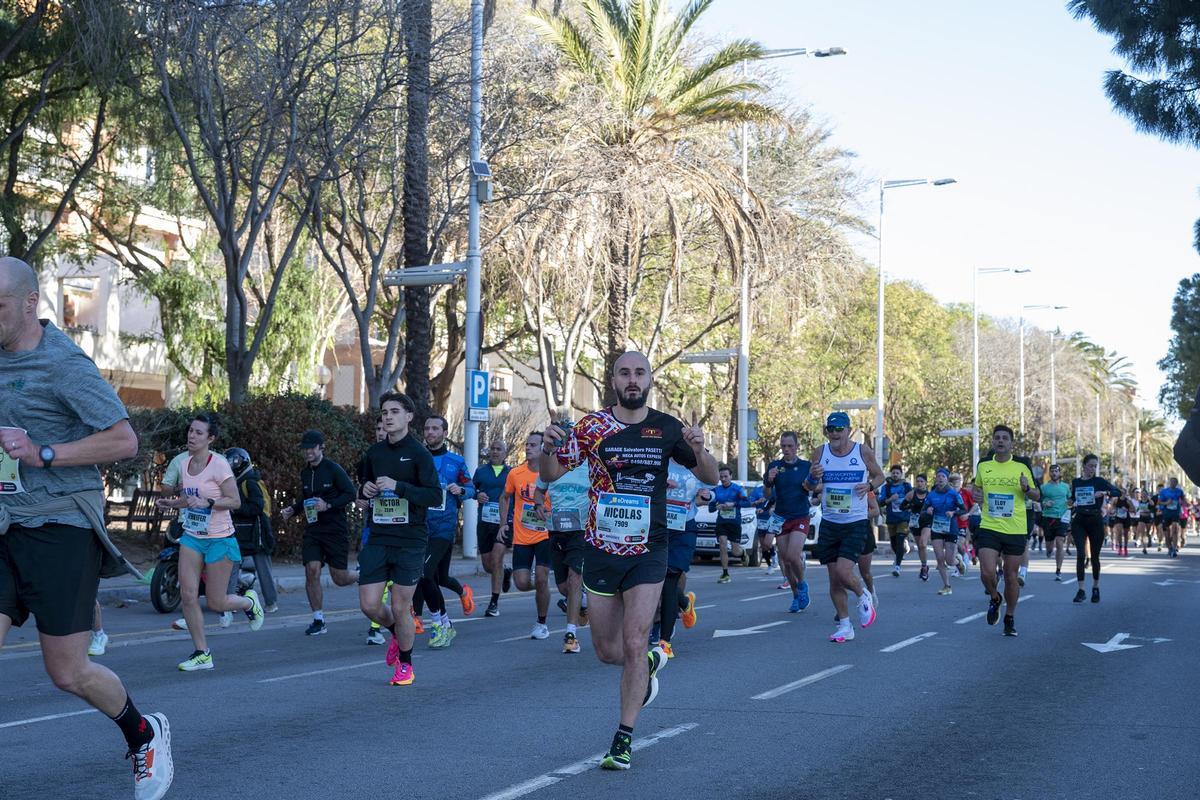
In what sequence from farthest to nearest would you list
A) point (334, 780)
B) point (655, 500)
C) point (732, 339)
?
point (732, 339)
point (655, 500)
point (334, 780)

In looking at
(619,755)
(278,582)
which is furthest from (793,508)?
(619,755)

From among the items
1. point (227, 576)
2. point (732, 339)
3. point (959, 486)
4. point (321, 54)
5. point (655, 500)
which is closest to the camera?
point (655, 500)

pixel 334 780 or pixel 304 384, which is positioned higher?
pixel 304 384

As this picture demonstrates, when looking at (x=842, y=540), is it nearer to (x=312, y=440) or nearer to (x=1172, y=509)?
(x=312, y=440)

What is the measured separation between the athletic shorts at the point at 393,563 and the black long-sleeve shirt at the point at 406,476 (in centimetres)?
5

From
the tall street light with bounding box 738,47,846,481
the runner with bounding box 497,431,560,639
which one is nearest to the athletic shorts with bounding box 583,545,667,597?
the runner with bounding box 497,431,560,639

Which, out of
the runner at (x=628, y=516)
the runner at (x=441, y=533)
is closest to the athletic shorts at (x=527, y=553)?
the runner at (x=441, y=533)

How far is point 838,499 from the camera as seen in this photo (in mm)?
13930

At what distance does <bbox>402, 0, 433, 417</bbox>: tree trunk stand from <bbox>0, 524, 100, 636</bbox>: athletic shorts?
17410 mm

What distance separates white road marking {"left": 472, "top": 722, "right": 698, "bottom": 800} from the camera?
6.62m

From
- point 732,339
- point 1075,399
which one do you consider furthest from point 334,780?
point 1075,399

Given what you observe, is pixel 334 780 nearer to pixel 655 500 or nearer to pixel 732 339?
pixel 655 500

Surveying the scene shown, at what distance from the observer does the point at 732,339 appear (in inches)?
1700

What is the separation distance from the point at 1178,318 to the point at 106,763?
52807 millimetres
